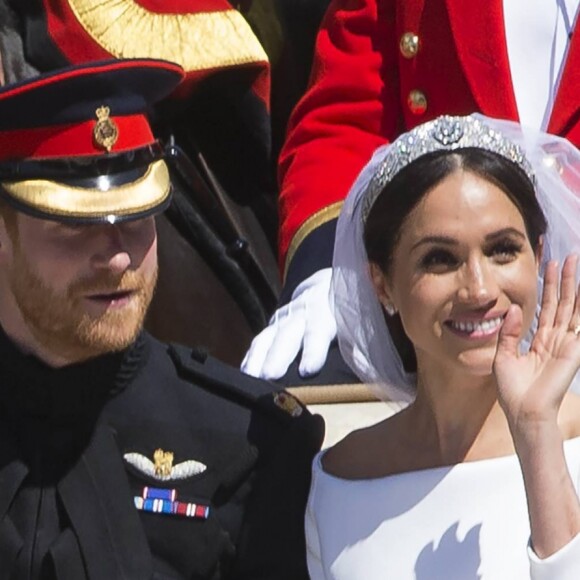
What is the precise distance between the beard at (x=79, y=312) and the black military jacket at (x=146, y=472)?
6 centimetres

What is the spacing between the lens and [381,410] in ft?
9.43

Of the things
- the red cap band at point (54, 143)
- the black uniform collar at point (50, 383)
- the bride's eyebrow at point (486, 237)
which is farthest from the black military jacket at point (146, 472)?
the bride's eyebrow at point (486, 237)

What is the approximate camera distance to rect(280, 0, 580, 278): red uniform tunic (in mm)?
2955

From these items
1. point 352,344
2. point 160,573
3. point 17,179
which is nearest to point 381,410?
point 352,344

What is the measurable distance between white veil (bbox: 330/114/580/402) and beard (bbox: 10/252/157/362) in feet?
0.80

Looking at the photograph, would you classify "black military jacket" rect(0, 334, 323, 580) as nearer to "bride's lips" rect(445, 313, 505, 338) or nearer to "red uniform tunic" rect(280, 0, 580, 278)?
"bride's lips" rect(445, 313, 505, 338)

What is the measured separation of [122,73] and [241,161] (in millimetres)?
967

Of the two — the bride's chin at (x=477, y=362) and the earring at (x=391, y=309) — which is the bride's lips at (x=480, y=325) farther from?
the earring at (x=391, y=309)

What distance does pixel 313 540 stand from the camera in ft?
8.38

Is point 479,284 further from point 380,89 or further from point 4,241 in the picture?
point 380,89

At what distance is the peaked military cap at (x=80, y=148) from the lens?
2482 millimetres

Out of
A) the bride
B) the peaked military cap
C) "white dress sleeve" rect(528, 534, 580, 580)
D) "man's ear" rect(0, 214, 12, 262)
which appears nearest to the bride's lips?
the bride

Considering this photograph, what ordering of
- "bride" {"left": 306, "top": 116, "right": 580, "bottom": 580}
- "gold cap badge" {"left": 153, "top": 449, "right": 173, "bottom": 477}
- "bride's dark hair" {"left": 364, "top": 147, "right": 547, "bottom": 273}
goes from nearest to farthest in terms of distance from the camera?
1. "bride" {"left": 306, "top": 116, "right": 580, "bottom": 580}
2. "bride's dark hair" {"left": 364, "top": 147, "right": 547, "bottom": 273}
3. "gold cap badge" {"left": 153, "top": 449, "right": 173, "bottom": 477}

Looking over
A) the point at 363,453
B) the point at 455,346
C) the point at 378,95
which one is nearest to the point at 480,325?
the point at 455,346
